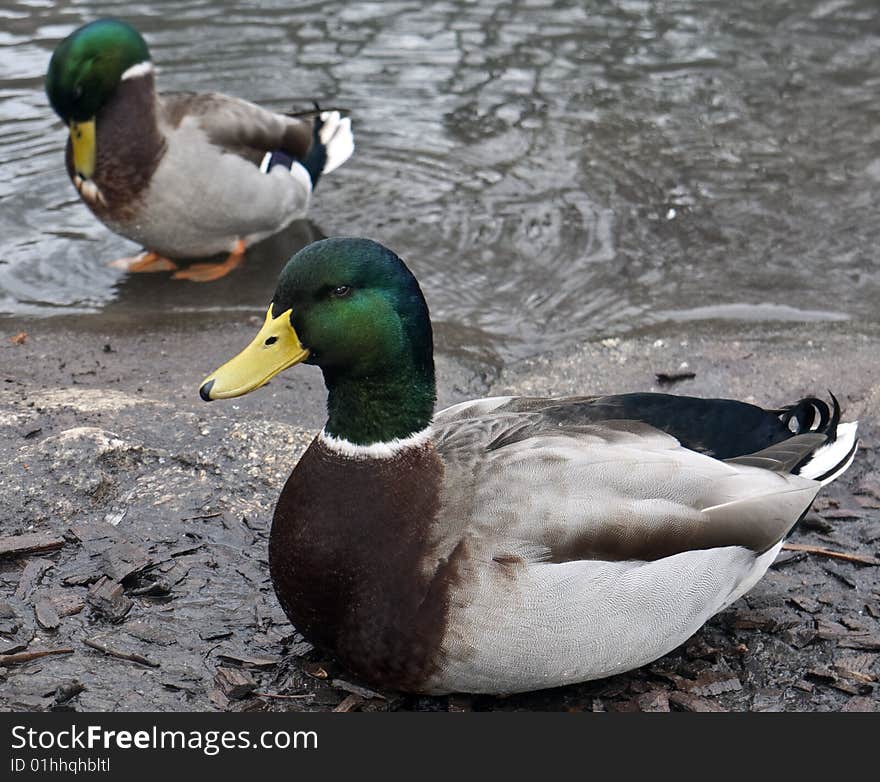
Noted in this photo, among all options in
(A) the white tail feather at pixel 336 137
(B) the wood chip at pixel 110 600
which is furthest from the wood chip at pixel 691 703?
(A) the white tail feather at pixel 336 137

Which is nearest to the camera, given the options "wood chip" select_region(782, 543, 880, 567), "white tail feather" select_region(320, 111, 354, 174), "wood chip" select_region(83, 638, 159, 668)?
"wood chip" select_region(83, 638, 159, 668)

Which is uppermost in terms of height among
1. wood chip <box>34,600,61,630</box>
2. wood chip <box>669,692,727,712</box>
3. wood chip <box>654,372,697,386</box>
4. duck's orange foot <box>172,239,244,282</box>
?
wood chip <box>34,600,61,630</box>

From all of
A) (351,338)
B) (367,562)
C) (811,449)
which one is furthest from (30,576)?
(811,449)

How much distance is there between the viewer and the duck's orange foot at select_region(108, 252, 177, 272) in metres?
6.71

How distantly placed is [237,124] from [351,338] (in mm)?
3740

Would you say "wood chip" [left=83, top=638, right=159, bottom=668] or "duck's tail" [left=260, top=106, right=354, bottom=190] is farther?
"duck's tail" [left=260, top=106, right=354, bottom=190]

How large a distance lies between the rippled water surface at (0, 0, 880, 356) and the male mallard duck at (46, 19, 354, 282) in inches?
10.4

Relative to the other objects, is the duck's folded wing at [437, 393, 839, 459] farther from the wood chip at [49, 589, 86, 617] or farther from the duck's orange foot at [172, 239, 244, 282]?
the duck's orange foot at [172, 239, 244, 282]

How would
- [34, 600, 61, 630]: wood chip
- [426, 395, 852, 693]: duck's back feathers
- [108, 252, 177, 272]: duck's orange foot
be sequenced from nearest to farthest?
[426, 395, 852, 693]: duck's back feathers
[34, 600, 61, 630]: wood chip
[108, 252, 177, 272]: duck's orange foot

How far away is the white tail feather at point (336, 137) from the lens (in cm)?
725

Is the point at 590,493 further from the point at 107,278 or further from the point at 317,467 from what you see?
the point at 107,278

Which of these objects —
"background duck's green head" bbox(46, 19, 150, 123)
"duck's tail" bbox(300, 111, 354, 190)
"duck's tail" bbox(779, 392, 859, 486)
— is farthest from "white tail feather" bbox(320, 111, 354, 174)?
"duck's tail" bbox(779, 392, 859, 486)

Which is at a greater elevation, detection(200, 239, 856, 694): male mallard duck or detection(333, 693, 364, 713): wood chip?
detection(200, 239, 856, 694): male mallard duck

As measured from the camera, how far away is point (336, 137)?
7.27 m
